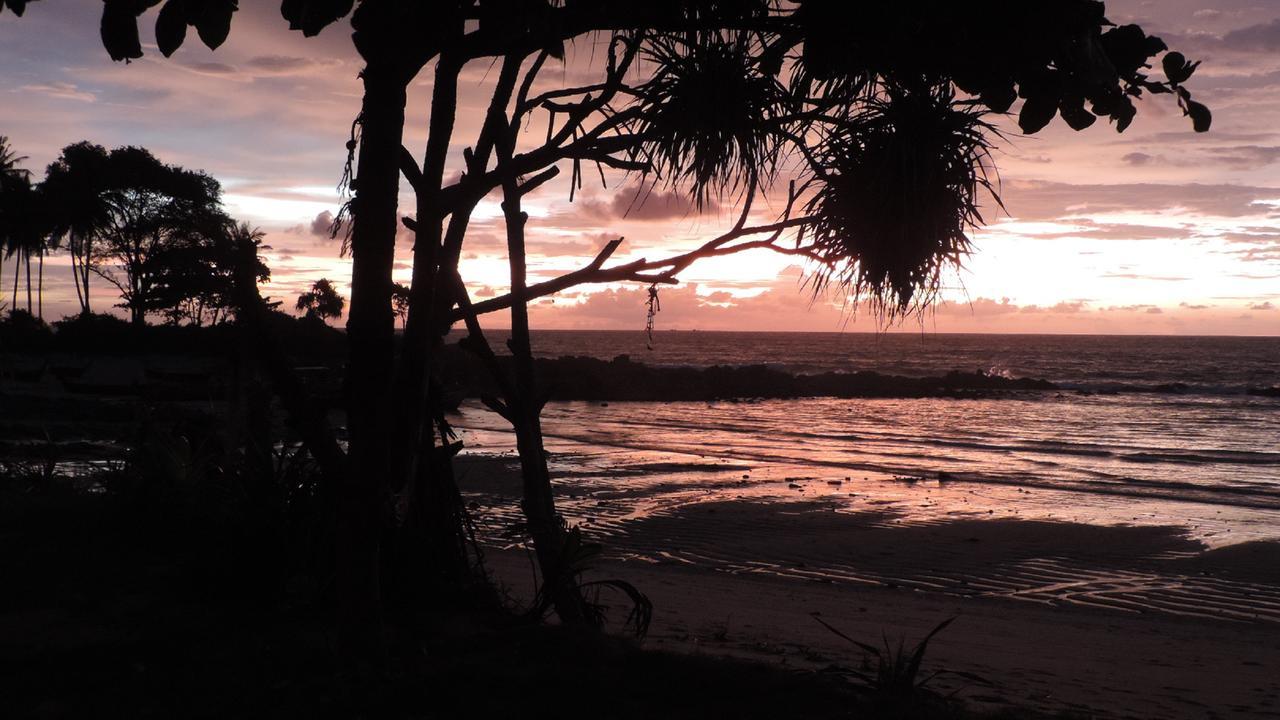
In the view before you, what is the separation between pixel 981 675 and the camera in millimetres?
6090

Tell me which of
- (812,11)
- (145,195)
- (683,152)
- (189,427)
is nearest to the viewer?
(812,11)

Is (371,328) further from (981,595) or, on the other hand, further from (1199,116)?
(981,595)

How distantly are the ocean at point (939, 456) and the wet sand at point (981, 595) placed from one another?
3.66 feet

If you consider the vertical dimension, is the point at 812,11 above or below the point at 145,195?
below

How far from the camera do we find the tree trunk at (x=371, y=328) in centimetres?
376

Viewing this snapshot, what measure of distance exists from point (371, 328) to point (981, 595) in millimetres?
7578

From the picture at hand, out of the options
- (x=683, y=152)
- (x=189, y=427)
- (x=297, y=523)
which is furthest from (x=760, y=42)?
(x=189, y=427)

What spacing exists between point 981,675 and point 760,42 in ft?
14.3

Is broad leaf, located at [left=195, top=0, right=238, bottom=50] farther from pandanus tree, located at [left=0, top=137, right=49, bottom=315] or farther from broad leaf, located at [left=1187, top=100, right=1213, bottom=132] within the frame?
pandanus tree, located at [left=0, top=137, right=49, bottom=315]

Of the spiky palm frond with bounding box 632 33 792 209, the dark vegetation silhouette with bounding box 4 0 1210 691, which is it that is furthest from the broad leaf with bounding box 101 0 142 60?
the spiky palm frond with bounding box 632 33 792 209

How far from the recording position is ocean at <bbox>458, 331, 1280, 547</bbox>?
1514cm

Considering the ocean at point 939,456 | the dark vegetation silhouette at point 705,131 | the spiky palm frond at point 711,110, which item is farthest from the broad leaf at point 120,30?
the ocean at point 939,456

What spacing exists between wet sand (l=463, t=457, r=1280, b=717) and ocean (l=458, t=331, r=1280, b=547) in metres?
1.11

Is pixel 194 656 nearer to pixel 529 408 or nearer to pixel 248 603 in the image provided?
pixel 248 603
